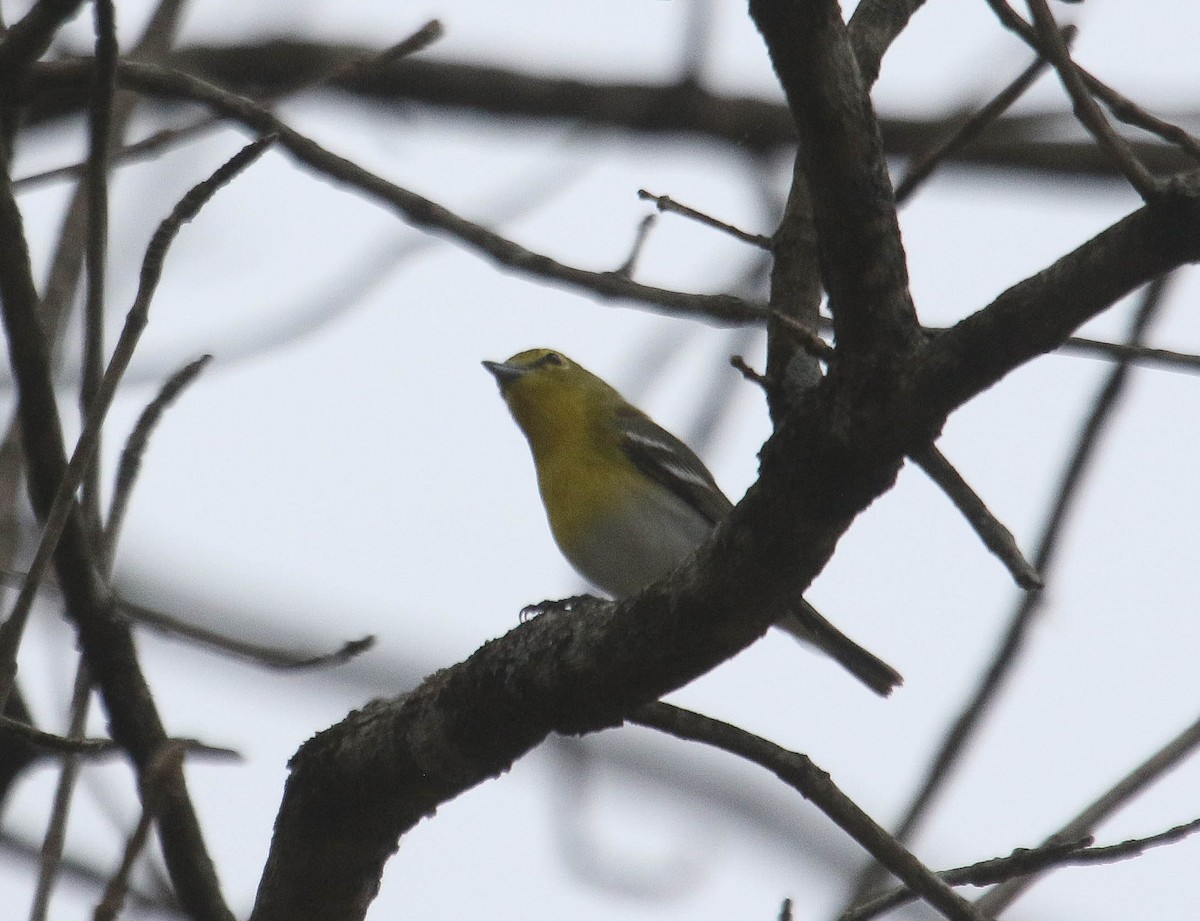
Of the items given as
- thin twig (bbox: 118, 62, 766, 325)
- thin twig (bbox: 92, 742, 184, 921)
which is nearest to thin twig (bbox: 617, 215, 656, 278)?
thin twig (bbox: 118, 62, 766, 325)

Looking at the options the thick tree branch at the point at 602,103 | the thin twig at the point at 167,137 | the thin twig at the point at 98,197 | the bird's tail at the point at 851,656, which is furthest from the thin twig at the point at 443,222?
the thick tree branch at the point at 602,103

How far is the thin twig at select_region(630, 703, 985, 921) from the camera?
2824 mm

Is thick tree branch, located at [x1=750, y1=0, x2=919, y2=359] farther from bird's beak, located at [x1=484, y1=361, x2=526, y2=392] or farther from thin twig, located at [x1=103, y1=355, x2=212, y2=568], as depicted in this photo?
bird's beak, located at [x1=484, y1=361, x2=526, y2=392]

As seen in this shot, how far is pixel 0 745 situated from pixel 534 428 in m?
3.95

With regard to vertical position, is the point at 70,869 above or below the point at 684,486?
below

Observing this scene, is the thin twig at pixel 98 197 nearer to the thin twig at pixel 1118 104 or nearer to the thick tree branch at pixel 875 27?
the thin twig at pixel 1118 104

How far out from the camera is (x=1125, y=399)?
3.87 meters

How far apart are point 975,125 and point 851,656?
3.02 m

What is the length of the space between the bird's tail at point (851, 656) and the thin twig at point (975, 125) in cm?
250

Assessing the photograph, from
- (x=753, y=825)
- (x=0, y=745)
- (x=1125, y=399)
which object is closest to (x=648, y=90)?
(x=753, y=825)

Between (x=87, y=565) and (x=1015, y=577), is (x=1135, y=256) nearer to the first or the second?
(x=1015, y=577)

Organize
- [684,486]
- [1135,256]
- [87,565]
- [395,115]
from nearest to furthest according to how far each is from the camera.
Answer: [1135,256] → [87,565] → [684,486] → [395,115]

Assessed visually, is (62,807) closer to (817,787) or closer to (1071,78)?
(817,787)

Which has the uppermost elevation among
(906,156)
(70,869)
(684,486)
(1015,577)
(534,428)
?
(906,156)
